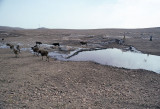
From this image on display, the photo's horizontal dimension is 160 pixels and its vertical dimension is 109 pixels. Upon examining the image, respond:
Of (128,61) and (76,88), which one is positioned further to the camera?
(128,61)

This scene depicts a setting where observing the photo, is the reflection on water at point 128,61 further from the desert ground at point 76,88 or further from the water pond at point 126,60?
the desert ground at point 76,88

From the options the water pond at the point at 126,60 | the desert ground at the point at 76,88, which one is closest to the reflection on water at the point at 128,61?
the water pond at the point at 126,60

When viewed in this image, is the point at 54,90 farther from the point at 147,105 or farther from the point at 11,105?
the point at 147,105

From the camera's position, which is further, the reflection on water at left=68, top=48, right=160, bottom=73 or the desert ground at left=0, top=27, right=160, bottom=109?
the reflection on water at left=68, top=48, right=160, bottom=73

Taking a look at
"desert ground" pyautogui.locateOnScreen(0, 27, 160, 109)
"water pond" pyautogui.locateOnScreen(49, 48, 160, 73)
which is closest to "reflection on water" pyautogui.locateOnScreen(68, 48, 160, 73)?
"water pond" pyautogui.locateOnScreen(49, 48, 160, 73)

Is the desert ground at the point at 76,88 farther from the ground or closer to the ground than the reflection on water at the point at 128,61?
closer to the ground

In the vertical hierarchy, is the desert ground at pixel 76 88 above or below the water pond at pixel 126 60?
below

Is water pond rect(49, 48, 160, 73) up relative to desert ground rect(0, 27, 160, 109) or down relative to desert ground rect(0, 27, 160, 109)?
up

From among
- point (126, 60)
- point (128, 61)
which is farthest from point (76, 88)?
point (126, 60)

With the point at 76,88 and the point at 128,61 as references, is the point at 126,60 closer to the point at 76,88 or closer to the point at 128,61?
the point at 128,61

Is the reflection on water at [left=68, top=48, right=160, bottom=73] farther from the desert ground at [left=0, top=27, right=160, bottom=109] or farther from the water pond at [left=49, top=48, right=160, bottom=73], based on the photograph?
the desert ground at [left=0, top=27, right=160, bottom=109]

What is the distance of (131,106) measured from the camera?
6922mm

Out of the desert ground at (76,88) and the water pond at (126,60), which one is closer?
the desert ground at (76,88)

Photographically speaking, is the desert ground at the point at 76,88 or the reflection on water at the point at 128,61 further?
the reflection on water at the point at 128,61
